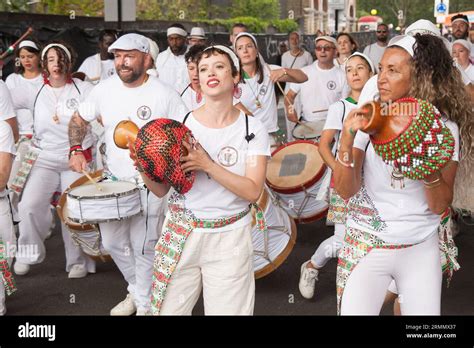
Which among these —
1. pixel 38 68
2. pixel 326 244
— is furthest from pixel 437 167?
pixel 38 68

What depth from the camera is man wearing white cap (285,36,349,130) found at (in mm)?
7707

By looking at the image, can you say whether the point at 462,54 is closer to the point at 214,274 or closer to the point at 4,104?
the point at 4,104

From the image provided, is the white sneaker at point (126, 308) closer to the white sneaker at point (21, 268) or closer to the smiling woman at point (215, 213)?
the white sneaker at point (21, 268)

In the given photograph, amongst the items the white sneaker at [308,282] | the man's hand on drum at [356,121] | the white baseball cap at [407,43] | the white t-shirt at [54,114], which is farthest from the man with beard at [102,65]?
the man's hand on drum at [356,121]

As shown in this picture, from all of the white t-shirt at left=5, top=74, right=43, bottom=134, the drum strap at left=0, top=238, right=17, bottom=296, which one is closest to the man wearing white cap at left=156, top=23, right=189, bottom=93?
the white t-shirt at left=5, top=74, right=43, bottom=134

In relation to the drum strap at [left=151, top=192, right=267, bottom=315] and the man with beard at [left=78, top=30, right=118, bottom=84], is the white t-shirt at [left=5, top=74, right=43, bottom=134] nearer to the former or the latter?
the man with beard at [left=78, top=30, right=118, bottom=84]

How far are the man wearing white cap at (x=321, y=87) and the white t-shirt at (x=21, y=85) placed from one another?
8.26 feet

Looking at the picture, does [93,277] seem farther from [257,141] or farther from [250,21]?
[250,21]

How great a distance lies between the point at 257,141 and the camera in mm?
3410

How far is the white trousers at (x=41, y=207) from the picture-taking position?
5.99 metres

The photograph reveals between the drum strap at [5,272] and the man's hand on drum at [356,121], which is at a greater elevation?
the man's hand on drum at [356,121]

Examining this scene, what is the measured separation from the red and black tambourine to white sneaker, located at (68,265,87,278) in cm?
320
